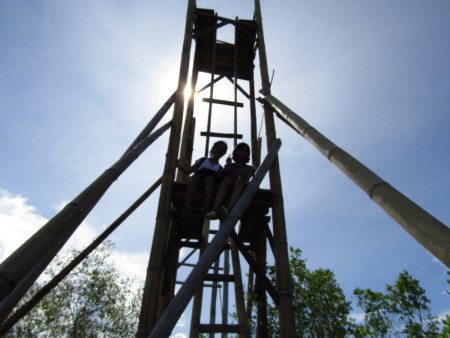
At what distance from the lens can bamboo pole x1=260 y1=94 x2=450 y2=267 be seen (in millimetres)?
1114

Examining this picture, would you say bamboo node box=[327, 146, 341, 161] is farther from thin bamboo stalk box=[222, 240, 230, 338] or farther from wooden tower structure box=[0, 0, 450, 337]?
thin bamboo stalk box=[222, 240, 230, 338]

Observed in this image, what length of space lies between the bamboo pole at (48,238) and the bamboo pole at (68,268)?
575 millimetres

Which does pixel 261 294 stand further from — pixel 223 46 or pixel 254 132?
pixel 223 46

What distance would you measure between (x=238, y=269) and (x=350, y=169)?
2900mm

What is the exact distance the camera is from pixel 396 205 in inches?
54.4

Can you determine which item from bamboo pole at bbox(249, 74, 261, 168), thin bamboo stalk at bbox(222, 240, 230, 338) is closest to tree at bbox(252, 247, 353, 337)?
thin bamboo stalk at bbox(222, 240, 230, 338)

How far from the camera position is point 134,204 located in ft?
12.1

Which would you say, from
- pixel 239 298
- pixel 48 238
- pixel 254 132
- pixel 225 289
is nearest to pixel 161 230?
pixel 48 238

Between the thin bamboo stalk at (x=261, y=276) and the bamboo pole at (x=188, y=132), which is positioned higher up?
the bamboo pole at (x=188, y=132)

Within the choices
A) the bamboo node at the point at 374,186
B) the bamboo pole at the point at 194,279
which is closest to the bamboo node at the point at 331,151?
the bamboo node at the point at 374,186

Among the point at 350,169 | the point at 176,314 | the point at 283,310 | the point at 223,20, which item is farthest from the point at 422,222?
the point at 223,20

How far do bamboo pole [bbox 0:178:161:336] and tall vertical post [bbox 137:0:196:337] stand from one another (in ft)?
1.89

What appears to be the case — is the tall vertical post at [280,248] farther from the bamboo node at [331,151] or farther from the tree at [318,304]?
the tree at [318,304]

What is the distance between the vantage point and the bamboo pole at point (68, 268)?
2603 mm
